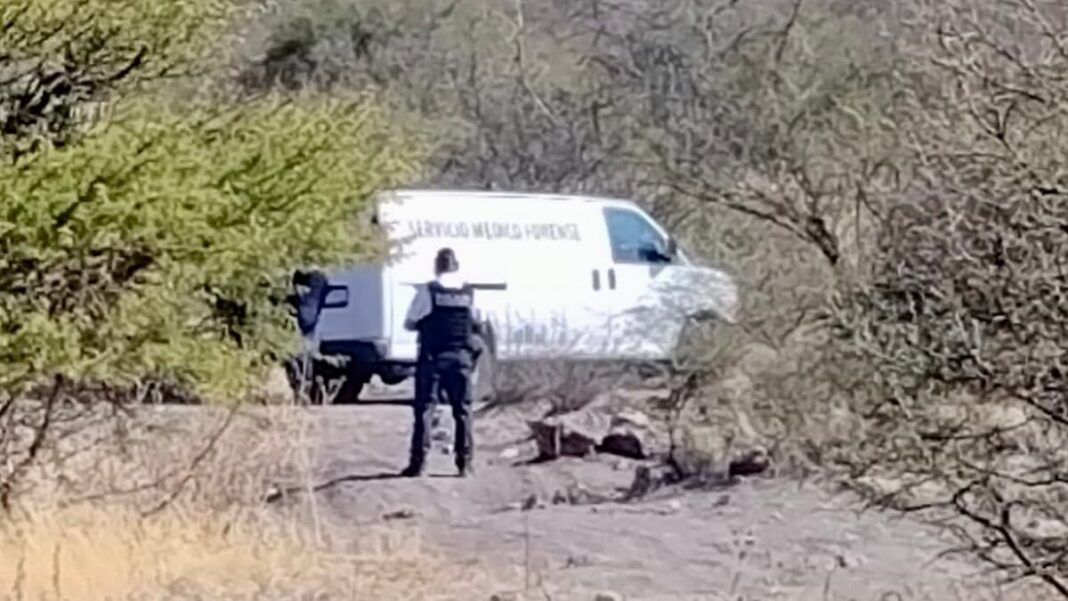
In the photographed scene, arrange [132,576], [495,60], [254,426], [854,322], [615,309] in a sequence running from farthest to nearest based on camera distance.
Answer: [495,60] → [615,309] → [254,426] → [132,576] → [854,322]

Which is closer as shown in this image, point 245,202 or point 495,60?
point 245,202

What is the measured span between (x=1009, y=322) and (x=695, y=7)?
71.7 feet

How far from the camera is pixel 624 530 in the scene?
51.3ft

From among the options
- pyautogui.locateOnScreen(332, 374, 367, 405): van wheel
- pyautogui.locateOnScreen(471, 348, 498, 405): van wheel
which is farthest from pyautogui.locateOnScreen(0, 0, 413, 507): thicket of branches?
pyautogui.locateOnScreen(332, 374, 367, 405): van wheel

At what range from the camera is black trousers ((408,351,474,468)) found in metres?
17.2

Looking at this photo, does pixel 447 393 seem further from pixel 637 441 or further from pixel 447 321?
pixel 637 441

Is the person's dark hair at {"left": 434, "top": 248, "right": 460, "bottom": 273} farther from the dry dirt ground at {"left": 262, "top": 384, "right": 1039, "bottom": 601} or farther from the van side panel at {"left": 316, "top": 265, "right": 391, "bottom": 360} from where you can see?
the van side panel at {"left": 316, "top": 265, "right": 391, "bottom": 360}

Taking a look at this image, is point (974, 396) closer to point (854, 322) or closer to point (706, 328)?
point (854, 322)

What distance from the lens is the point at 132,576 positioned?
43.3 feet

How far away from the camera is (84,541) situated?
531 inches

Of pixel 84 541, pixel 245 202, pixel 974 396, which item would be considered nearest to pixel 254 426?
pixel 84 541

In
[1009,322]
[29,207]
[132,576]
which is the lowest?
[132,576]

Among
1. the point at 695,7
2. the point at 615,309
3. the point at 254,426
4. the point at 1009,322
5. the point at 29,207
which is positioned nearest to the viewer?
the point at 1009,322

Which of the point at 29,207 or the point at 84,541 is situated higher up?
the point at 29,207
